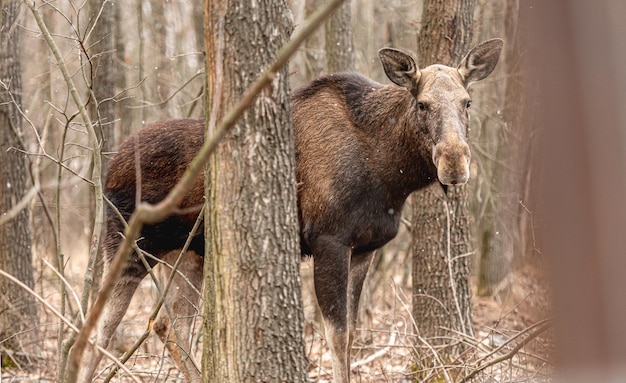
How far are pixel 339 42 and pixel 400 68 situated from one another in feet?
13.0

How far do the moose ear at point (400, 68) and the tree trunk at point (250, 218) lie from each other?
211 centimetres

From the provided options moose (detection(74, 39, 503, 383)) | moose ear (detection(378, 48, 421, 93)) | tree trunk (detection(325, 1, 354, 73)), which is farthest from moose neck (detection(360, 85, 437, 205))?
tree trunk (detection(325, 1, 354, 73))

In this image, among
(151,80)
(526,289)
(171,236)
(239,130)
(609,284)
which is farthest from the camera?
(151,80)

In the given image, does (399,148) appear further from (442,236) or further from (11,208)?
(11,208)

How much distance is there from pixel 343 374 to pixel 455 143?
212 cm

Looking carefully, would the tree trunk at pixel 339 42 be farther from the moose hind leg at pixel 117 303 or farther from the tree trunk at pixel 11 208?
the moose hind leg at pixel 117 303

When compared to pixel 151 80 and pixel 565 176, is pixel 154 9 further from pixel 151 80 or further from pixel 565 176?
pixel 565 176

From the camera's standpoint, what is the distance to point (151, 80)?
15297 millimetres

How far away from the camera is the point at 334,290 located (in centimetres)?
620

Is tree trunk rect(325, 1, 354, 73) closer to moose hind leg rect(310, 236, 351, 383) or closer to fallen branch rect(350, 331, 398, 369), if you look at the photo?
fallen branch rect(350, 331, 398, 369)

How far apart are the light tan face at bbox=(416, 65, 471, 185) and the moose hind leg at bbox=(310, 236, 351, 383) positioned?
1.14 metres

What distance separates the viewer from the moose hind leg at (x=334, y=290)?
618 cm

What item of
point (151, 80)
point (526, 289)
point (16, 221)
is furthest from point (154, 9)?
point (526, 289)

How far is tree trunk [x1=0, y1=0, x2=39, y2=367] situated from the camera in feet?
28.5
